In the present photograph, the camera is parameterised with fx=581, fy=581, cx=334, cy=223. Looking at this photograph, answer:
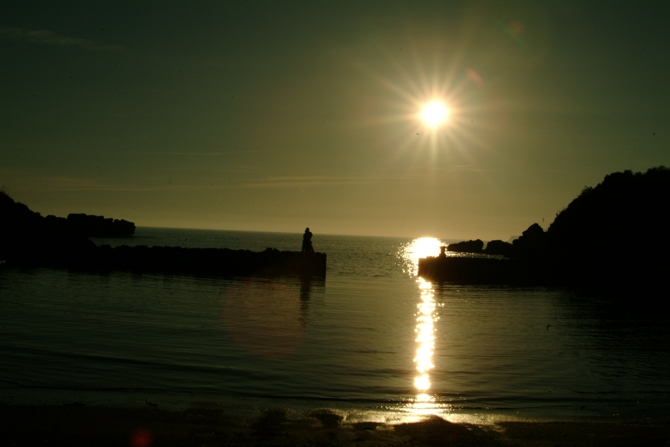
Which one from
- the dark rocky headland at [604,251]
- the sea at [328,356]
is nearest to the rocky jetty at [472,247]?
the dark rocky headland at [604,251]

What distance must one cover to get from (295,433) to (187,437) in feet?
4.97

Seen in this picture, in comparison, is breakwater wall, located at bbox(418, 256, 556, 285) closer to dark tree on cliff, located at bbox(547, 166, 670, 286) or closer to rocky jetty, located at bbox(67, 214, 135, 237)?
dark tree on cliff, located at bbox(547, 166, 670, 286)

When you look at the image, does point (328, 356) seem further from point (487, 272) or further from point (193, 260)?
point (487, 272)

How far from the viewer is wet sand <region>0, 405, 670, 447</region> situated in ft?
25.7

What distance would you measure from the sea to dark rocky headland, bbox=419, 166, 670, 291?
1920cm

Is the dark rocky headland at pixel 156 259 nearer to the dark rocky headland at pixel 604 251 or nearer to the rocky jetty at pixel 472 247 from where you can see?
the dark rocky headland at pixel 604 251

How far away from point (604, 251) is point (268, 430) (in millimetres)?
54763

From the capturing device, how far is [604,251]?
56.1m

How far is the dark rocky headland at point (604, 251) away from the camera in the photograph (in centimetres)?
4641

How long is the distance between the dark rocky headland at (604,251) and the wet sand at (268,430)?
35666 mm

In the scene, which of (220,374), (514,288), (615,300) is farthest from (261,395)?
(514,288)

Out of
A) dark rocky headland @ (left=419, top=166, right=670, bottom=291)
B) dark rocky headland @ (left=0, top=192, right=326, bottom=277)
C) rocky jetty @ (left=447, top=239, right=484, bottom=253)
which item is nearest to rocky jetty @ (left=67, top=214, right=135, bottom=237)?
rocky jetty @ (left=447, top=239, right=484, bottom=253)

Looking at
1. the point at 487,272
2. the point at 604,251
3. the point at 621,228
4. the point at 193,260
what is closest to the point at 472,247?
the point at 621,228

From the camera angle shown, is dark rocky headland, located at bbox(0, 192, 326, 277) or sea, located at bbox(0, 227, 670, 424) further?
dark rocky headland, located at bbox(0, 192, 326, 277)
